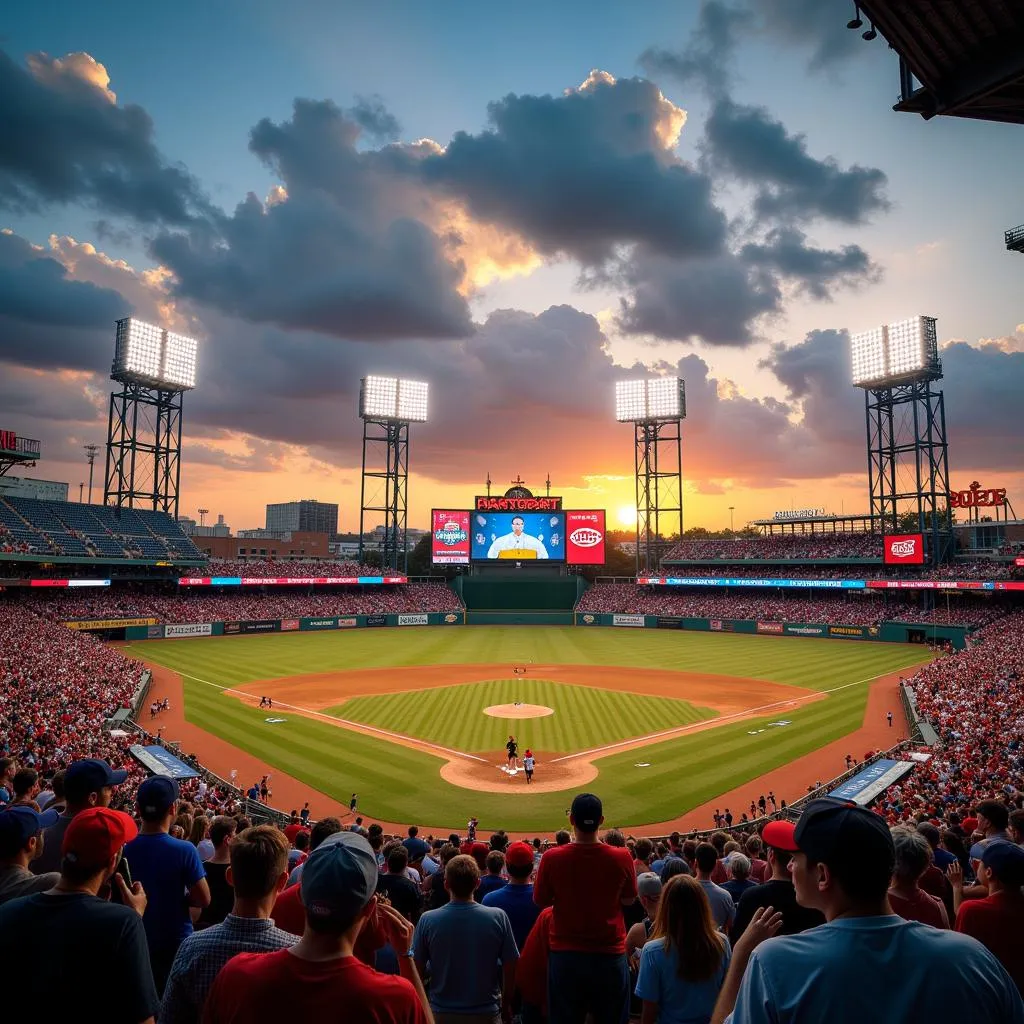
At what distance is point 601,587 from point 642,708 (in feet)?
167

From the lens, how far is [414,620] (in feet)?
252

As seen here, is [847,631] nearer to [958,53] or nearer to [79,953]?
[958,53]

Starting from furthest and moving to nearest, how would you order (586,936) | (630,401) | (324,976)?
(630,401) < (586,936) < (324,976)

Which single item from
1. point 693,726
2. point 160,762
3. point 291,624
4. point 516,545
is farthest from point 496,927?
point 516,545

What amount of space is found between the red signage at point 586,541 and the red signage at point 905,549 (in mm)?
30313

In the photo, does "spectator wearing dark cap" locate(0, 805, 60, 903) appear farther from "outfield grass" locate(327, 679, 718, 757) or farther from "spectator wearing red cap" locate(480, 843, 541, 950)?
"outfield grass" locate(327, 679, 718, 757)

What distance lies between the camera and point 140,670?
40.2m

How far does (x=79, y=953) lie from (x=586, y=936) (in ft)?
11.2

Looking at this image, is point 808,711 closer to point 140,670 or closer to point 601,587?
point 140,670

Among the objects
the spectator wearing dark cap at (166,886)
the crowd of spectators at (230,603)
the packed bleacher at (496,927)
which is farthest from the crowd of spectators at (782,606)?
the spectator wearing dark cap at (166,886)

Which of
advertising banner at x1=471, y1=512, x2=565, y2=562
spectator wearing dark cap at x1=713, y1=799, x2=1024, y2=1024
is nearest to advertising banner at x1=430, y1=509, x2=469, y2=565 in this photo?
advertising banner at x1=471, y1=512, x2=565, y2=562

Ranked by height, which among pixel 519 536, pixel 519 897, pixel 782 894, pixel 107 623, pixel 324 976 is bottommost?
pixel 107 623

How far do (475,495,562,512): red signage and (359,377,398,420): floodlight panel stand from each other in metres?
17.7

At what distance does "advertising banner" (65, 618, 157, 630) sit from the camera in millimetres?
54406
